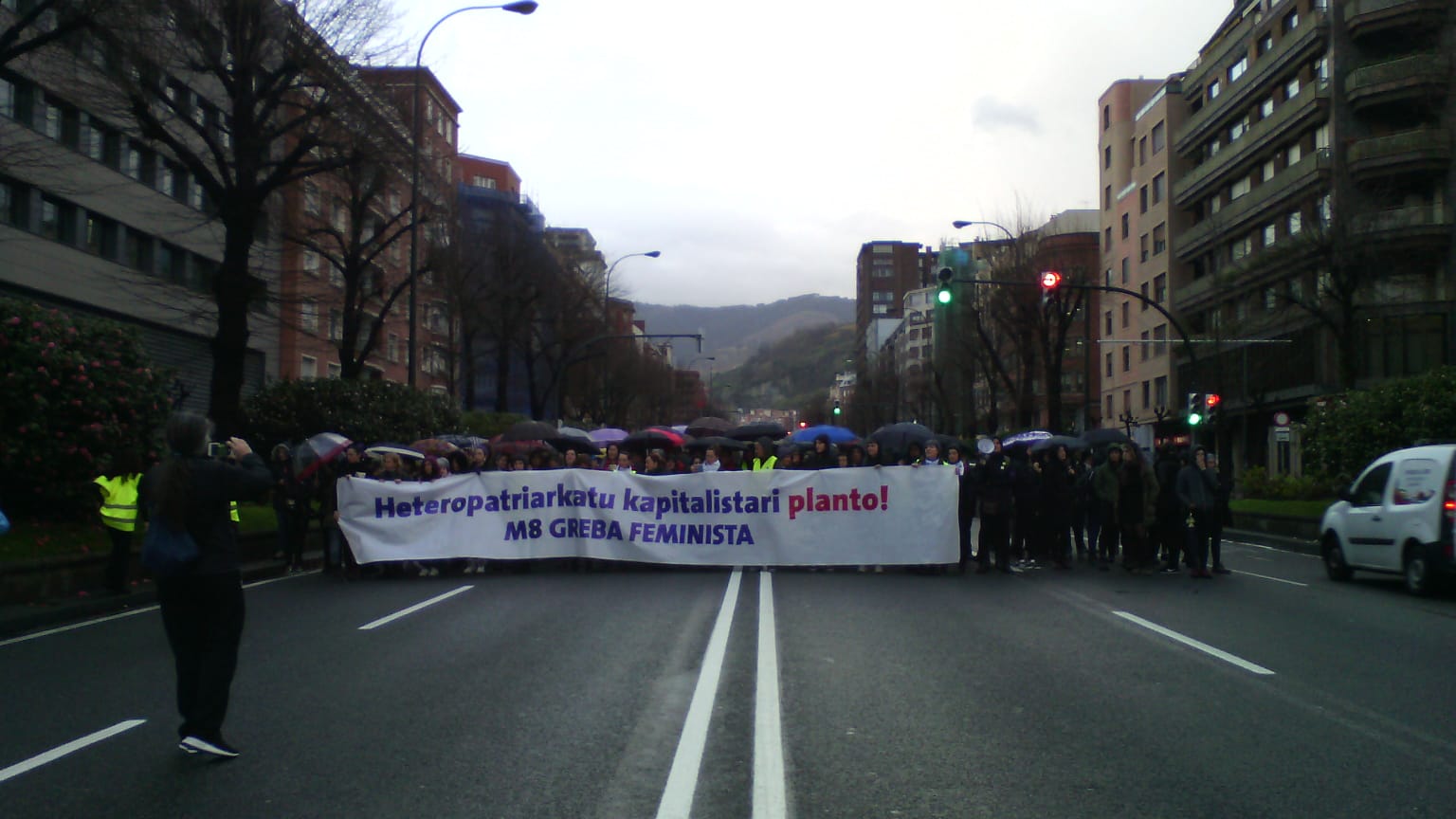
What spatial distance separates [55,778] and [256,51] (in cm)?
1724

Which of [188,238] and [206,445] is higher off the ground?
[188,238]

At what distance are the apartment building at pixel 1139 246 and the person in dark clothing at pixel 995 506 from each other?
4552 cm

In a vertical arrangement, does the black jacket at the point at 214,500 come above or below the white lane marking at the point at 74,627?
above

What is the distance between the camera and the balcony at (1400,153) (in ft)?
136

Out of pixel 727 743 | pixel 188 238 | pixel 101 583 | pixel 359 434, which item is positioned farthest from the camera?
pixel 188 238

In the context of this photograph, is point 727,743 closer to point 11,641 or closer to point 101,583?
point 11,641

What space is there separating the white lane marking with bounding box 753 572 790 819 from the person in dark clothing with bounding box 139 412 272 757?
273cm

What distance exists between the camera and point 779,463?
19.4m

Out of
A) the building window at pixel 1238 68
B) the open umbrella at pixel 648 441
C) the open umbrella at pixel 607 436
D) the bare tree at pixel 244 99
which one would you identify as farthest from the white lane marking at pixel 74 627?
the building window at pixel 1238 68

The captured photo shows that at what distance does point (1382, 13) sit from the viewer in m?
42.7

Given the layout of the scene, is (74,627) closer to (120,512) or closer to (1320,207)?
(120,512)

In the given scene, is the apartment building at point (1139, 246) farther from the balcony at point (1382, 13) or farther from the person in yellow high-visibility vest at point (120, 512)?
the person in yellow high-visibility vest at point (120, 512)

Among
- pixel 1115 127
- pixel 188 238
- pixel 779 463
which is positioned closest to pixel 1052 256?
pixel 1115 127

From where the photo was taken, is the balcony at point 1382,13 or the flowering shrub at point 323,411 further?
the balcony at point 1382,13
